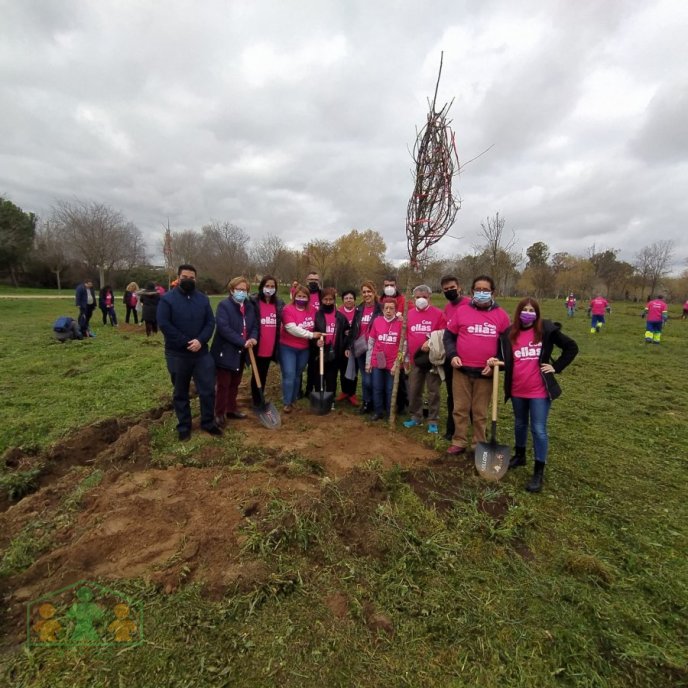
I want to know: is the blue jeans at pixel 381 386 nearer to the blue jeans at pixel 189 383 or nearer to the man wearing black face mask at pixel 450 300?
the man wearing black face mask at pixel 450 300

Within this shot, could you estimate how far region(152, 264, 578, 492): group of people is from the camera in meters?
3.94

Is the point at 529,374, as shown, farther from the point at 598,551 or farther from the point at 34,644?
the point at 34,644

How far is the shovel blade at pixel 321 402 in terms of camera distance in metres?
5.82

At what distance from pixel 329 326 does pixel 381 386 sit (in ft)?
4.48

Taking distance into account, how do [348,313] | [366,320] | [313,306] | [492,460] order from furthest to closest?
1. [348,313]
2. [313,306]
3. [366,320]
4. [492,460]

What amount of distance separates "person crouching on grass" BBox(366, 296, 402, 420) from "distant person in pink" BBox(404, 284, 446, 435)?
208mm

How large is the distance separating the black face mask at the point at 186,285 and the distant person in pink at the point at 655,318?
1555 centimetres

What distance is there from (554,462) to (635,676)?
2.69 meters

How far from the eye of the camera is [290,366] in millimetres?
5773

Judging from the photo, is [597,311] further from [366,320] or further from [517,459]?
[517,459]

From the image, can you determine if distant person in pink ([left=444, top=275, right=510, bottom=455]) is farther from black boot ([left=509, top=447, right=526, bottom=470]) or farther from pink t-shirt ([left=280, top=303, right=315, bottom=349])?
pink t-shirt ([left=280, top=303, right=315, bottom=349])

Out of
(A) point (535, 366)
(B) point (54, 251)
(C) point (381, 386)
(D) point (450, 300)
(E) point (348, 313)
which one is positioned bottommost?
(C) point (381, 386)

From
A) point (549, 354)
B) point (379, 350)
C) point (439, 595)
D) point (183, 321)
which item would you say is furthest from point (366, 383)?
point (439, 595)

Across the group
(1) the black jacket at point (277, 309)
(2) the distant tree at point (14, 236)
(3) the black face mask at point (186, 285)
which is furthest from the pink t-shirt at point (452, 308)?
(2) the distant tree at point (14, 236)
